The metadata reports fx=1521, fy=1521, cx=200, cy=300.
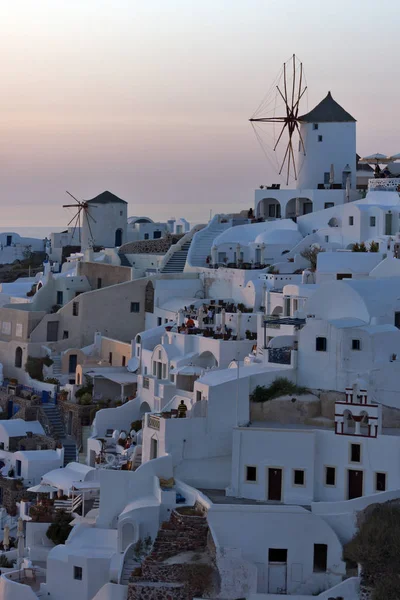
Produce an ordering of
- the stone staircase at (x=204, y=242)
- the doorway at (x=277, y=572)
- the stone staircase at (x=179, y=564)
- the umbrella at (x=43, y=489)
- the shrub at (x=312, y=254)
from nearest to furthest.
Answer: the stone staircase at (x=179, y=564) → the doorway at (x=277, y=572) → the umbrella at (x=43, y=489) → the shrub at (x=312, y=254) → the stone staircase at (x=204, y=242)

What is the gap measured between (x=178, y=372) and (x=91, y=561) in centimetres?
868

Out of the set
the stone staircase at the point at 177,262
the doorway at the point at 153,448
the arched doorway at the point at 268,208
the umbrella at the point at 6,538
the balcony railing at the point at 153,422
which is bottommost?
the umbrella at the point at 6,538

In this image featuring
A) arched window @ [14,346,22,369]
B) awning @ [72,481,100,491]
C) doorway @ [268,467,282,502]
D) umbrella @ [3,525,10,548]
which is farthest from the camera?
arched window @ [14,346,22,369]

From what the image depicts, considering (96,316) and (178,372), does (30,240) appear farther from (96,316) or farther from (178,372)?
(178,372)

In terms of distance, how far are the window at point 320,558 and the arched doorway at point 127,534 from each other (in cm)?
446

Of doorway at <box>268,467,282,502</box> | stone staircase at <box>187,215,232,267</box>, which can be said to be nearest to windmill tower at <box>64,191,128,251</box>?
stone staircase at <box>187,215,232,267</box>

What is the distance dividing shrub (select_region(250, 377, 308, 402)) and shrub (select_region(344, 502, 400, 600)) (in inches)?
→ 207

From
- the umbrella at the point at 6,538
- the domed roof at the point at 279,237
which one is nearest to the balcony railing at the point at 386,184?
the domed roof at the point at 279,237

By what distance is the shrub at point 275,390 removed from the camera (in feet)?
129

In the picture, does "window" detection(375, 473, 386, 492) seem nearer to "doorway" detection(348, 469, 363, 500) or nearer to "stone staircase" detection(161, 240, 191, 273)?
"doorway" detection(348, 469, 363, 500)

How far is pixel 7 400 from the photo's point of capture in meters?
50.3

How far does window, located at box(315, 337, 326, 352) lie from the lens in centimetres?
3938

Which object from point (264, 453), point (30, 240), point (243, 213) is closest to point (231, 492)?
point (264, 453)

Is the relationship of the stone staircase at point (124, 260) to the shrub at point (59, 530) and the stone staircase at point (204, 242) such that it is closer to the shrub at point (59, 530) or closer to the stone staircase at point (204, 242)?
the stone staircase at point (204, 242)
